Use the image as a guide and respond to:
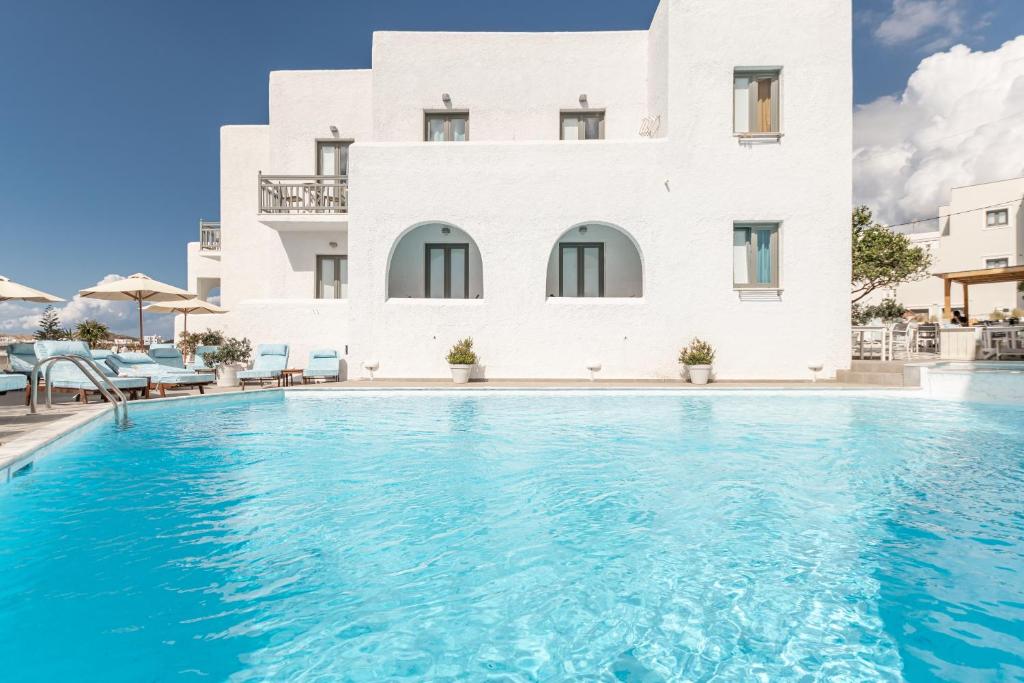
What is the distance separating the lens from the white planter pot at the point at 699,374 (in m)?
11.8

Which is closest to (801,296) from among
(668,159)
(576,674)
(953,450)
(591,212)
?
(668,159)

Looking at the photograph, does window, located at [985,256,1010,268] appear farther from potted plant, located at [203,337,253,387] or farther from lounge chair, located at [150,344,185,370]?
lounge chair, located at [150,344,185,370]

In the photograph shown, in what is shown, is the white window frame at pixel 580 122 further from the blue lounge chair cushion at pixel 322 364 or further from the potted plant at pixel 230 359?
the potted plant at pixel 230 359

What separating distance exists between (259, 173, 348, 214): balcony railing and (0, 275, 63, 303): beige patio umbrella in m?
5.22

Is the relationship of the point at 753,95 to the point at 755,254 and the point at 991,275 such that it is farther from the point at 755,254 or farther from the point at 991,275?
the point at 991,275

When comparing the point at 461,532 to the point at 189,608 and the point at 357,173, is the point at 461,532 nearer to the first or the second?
the point at 189,608

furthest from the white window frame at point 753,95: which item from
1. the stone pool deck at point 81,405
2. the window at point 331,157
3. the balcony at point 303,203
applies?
the window at point 331,157

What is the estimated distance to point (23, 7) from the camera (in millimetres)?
15570

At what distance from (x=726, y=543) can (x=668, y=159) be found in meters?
11.0

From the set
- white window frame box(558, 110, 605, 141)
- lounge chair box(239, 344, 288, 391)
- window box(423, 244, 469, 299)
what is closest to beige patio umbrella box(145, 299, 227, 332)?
lounge chair box(239, 344, 288, 391)

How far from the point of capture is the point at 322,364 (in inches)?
515

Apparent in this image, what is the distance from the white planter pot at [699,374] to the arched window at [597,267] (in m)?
3.28

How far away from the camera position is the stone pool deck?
5.36 m

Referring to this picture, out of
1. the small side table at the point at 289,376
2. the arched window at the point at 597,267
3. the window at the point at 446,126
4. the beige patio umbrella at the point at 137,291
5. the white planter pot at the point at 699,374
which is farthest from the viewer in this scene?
the window at the point at 446,126
